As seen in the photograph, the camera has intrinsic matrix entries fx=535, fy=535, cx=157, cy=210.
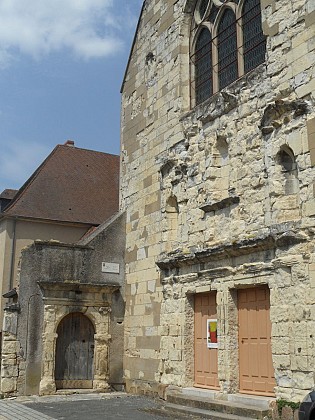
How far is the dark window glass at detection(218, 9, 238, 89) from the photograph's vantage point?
982 cm

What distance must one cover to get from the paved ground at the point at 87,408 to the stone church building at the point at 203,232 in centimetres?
48

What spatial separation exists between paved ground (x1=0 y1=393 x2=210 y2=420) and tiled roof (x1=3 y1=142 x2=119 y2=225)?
723cm

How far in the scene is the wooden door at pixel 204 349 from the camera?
9.07m

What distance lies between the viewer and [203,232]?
9562 millimetres

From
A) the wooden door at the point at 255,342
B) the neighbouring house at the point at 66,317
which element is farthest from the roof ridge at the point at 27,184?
the wooden door at the point at 255,342

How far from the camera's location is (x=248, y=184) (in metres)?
8.61

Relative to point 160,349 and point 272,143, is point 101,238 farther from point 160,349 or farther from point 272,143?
point 272,143

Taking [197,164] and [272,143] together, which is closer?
[272,143]

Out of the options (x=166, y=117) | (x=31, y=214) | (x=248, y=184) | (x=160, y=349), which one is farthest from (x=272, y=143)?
(x=31, y=214)

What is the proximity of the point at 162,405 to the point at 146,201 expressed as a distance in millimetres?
4246

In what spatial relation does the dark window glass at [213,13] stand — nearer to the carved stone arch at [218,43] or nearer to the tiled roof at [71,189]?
the carved stone arch at [218,43]

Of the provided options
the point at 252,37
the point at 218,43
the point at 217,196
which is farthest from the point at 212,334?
the point at 218,43

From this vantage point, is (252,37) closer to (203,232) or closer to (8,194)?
(203,232)

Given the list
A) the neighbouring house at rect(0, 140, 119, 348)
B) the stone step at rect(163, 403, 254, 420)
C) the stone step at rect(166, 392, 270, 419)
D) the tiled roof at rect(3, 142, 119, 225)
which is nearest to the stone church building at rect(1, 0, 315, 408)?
the stone step at rect(166, 392, 270, 419)
